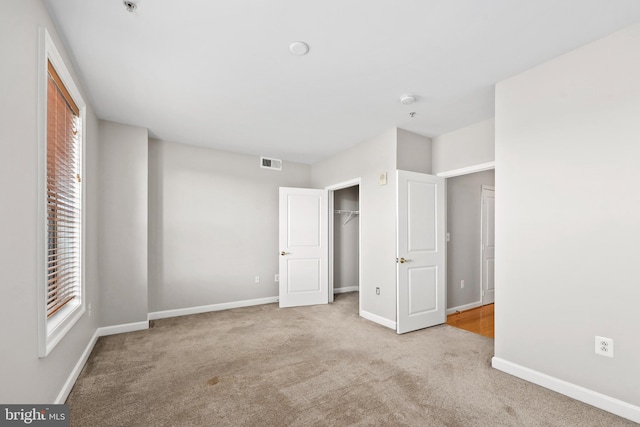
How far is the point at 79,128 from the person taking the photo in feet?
8.90

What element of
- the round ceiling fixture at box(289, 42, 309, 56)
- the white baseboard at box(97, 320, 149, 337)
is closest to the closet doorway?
the white baseboard at box(97, 320, 149, 337)

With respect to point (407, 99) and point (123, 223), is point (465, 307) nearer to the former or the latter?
point (407, 99)

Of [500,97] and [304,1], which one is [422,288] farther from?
[304,1]

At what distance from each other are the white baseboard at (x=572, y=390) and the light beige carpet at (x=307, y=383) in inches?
2.0

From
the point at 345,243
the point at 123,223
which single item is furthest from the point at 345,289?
the point at 123,223

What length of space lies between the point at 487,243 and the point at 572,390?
9.87ft

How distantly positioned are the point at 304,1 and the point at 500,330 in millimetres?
2957

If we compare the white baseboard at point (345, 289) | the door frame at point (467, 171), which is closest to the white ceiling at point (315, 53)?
the door frame at point (467, 171)

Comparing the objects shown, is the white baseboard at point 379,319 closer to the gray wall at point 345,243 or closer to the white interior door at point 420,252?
the white interior door at point 420,252

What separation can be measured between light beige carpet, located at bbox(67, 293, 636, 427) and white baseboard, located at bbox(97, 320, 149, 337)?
16 cm

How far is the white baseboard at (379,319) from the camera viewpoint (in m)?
3.73

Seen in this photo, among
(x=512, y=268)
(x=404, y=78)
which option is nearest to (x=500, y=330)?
(x=512, y=268)

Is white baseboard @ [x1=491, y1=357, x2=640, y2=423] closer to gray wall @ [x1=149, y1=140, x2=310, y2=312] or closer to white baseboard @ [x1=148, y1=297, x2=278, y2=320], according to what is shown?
white baseboard @ [x1=148, y1=297, x2=278, y2=320]

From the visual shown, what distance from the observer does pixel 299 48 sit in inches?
84.3
